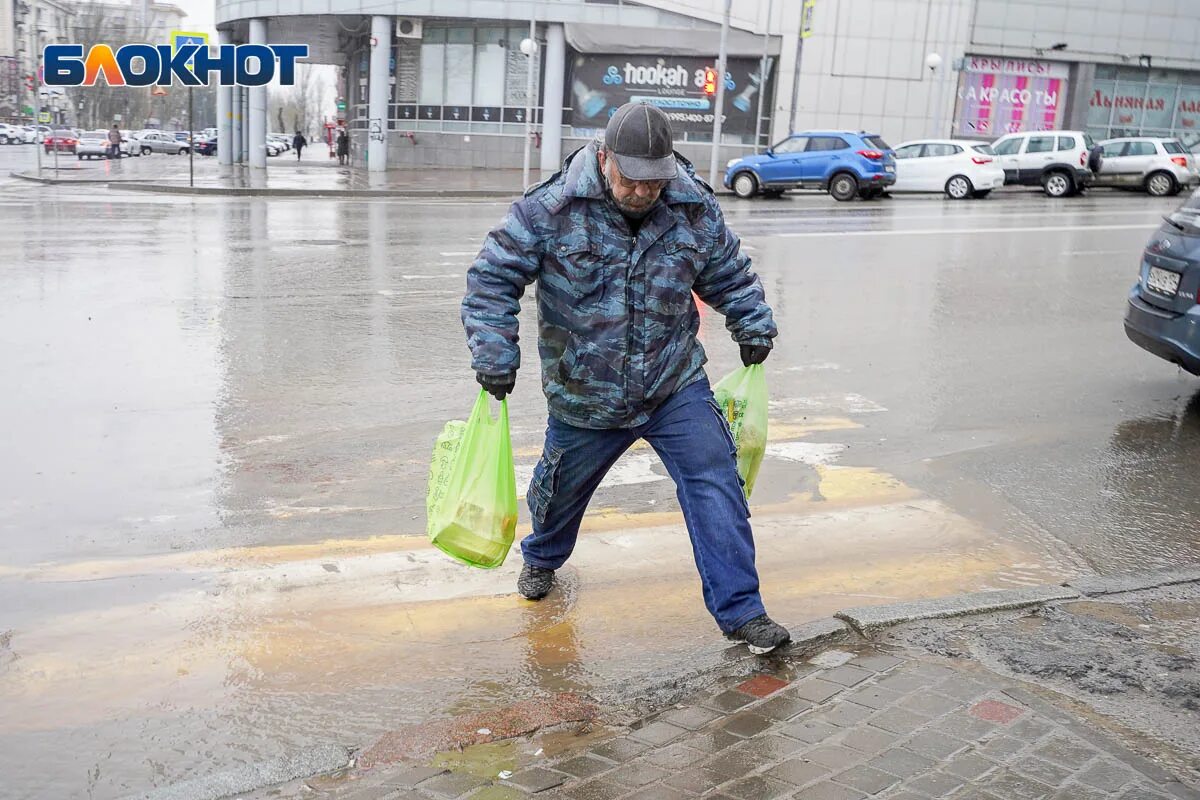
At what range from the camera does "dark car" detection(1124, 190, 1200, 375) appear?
6848 mm

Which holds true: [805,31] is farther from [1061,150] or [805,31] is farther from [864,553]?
[864,553]

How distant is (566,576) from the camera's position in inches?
185

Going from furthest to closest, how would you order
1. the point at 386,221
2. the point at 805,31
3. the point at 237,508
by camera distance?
the point at 805,31 < the point at 386,221 < the point at 237,508

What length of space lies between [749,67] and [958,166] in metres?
10.9

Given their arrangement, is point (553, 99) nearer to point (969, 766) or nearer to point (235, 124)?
point (235, 124)

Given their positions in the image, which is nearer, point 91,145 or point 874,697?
point 874,697

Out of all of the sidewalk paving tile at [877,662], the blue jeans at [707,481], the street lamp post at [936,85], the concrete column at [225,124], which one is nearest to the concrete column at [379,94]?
the concrete column at [225,124]

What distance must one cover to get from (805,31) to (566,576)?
1113 inches

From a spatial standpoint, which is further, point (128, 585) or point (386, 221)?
point (386, 221)

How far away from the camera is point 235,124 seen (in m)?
39.1

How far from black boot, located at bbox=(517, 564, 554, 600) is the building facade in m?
31.8

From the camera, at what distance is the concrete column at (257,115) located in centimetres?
3609

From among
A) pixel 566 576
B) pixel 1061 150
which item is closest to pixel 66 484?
pixel 566 576

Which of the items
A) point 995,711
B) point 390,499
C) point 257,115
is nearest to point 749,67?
point 257,115
